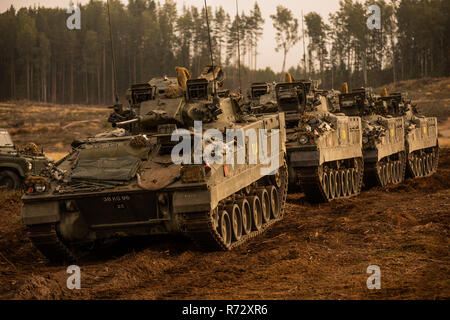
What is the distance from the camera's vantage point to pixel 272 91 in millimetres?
22969

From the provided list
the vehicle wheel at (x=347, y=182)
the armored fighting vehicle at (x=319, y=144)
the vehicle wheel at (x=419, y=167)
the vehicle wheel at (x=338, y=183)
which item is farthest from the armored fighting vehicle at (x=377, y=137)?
the vehicle wheel at (x=338, y=183)

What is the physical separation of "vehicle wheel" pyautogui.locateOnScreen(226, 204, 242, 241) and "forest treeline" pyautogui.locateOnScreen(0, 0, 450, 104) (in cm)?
5637

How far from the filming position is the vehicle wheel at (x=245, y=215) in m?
Result: 14.2

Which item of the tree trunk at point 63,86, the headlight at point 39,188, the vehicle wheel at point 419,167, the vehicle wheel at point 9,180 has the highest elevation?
the tree trunk at point 63,86

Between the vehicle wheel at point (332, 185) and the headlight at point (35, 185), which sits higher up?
the headlight at point (35, 185)

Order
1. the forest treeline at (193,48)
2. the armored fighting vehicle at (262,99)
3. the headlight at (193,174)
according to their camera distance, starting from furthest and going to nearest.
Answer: the forest treeline at (193,48), the armored fighting vehicle at (262,99), the headlight at (193,174)

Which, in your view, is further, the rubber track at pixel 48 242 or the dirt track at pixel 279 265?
the rubber track at pixel 48 242

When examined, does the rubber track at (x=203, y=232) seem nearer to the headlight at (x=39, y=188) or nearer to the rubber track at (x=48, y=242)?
the rubber track at (x=48, y=242)

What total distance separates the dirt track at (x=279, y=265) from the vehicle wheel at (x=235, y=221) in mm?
410

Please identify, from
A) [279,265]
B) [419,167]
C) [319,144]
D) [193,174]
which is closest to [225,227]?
[193,174]

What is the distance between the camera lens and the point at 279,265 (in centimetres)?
1074

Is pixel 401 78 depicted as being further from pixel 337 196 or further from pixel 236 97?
pixel 236 97

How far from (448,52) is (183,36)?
2719 cm
